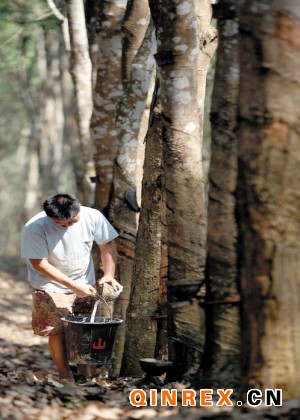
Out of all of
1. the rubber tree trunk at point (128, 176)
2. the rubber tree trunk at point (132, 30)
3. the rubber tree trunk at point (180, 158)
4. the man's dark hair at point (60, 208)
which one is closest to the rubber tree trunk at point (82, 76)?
the rubber tree trunk at point (132, 30)

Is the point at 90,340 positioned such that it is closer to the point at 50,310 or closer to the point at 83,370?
the point at 50,310

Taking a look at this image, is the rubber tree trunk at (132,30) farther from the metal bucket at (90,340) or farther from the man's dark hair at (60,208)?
the metal bucket at (90,340)

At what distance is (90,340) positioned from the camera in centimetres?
755

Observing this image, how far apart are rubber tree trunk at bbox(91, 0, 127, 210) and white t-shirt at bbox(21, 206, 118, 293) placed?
204 cm

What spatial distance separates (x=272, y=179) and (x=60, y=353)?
4.10 m

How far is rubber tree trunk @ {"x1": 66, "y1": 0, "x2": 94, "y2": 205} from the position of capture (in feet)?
40.7

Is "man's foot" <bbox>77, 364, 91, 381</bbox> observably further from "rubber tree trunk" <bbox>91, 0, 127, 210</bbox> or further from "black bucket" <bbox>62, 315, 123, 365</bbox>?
"rubber tree trunk" <bbox>91, 0, 127, 210</bbox>

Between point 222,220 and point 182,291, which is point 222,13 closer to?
point 222,220

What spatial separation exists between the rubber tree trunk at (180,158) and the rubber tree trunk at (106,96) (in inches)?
163

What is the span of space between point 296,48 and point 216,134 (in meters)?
0.89

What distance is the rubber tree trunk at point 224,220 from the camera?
5547mm

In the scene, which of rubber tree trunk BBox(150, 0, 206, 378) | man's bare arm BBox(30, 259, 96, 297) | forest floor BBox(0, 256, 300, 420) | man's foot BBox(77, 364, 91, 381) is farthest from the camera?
man's foot BBox(77, 364, 91, 381)

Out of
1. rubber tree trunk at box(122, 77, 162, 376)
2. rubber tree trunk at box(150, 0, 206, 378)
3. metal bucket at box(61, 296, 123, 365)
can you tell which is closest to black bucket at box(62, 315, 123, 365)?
metal bucket at box(61, 296, 123, 365)

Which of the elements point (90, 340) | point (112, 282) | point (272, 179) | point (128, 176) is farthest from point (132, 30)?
point (272, 179)
